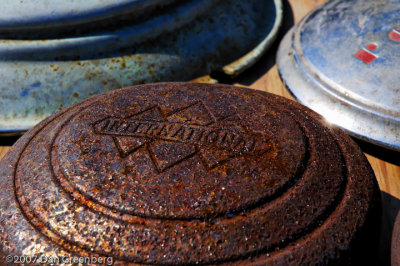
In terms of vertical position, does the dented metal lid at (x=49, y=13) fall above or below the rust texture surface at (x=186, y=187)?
above

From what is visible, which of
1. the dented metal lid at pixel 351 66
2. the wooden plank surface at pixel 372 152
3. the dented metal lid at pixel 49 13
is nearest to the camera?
the wooden plank surface at pixel 372 152

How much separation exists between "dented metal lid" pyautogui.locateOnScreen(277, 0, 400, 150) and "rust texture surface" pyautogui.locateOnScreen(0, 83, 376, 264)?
1.90 ft

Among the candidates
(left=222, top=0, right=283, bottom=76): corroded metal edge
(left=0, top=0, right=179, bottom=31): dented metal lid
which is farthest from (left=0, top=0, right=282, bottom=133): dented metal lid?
(left=222, top=0, right=283, bottom=76): corroded metal edge

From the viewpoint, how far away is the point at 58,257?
1.12m

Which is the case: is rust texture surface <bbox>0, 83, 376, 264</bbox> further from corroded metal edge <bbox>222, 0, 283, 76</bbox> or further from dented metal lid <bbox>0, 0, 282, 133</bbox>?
corroded metal edge <bbox>222, 0, 283, 76</bbox>

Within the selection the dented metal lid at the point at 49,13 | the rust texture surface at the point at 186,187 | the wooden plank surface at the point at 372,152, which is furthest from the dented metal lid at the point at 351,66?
the dented metal lid at the point at 49,13

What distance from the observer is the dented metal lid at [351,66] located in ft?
6.61

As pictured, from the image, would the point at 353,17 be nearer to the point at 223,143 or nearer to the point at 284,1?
the point at 284,1

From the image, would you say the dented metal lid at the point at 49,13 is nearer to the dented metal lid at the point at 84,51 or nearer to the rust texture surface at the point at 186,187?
the dented metal lid at the point at 84,51

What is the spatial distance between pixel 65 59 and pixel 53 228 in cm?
129

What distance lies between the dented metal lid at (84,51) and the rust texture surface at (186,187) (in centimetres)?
71

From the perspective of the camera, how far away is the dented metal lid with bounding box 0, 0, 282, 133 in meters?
2.15

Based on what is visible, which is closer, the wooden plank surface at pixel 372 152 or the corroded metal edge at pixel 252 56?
the wooden plank surface at pixel 372 152

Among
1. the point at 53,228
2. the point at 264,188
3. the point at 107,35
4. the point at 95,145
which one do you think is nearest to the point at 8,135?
the point at 107,35
